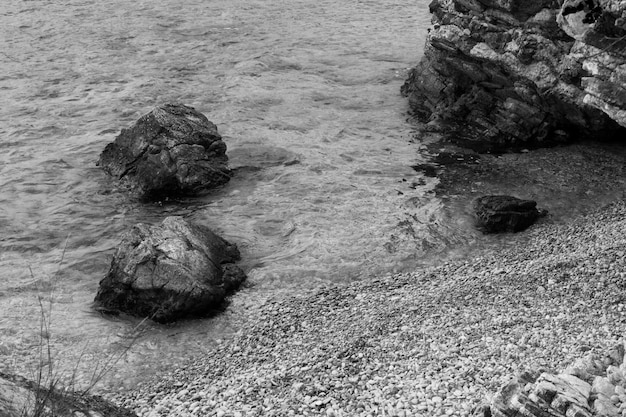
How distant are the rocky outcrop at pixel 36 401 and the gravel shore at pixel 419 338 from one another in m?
3.66

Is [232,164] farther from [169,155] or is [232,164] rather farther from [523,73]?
[523,73]

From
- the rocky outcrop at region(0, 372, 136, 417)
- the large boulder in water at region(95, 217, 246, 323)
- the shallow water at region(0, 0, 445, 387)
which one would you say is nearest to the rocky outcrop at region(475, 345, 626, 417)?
the rocky outcrop at region(0, 372, 136, 417)

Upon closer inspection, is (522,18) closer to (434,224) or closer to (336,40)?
(434,224)

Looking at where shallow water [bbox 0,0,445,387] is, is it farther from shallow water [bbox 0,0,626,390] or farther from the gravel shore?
the gravel shore

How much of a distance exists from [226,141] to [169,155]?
3.61m

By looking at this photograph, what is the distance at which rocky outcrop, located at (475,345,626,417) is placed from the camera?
10.0 metres

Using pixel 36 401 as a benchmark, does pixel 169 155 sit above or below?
below

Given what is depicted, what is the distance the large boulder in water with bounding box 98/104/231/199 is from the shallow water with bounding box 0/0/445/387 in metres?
0.62

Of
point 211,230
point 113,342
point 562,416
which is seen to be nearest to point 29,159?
point 211,230

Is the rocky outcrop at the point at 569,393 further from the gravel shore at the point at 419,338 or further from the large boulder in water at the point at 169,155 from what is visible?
the large boulder in water at the point at 169,155

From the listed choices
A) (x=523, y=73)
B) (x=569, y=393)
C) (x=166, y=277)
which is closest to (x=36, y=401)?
(x=569, y=393)

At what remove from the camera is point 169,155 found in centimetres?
2417

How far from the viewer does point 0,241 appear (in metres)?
21.5

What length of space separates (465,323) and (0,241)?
45.3 ft
